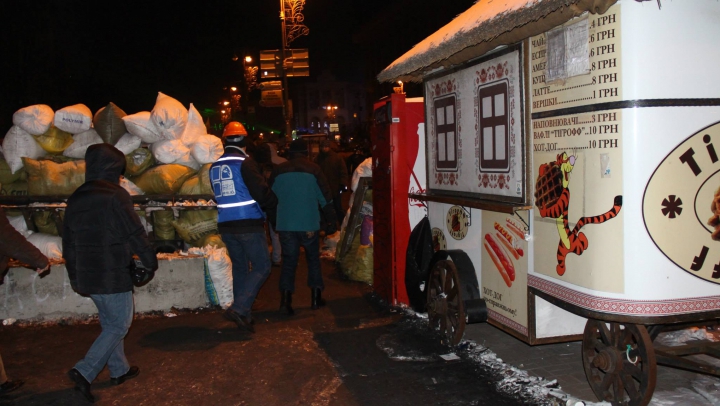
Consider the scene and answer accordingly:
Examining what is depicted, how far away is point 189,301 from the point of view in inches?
258

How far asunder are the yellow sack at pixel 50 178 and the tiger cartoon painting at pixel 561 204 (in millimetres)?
5429

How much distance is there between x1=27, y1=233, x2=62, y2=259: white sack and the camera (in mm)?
6598

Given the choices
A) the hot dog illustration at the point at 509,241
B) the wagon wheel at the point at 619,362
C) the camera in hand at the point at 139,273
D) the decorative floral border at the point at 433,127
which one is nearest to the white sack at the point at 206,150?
the camera in hand at the point at 139,273

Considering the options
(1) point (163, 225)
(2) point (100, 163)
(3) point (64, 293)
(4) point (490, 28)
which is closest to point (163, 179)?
(1) point (163, 225)

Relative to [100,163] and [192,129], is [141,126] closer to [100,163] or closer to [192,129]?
[192,129]

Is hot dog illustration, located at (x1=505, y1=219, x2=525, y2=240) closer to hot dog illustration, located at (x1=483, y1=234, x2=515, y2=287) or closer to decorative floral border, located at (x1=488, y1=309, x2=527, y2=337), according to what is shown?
hot dog illustration, located at (x1=483, y1=234, x2=515, y2=287)

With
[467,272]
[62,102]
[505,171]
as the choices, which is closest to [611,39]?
[505,171]

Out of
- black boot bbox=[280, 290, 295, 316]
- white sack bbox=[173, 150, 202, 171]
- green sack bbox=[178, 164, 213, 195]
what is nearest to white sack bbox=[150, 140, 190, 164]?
white sack bbox=[173, 150, 202, 171]

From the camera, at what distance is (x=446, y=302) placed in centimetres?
510

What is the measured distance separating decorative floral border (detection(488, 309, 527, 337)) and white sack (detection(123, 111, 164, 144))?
4590 mm

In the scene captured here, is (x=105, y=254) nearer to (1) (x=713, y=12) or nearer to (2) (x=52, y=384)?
(2) (x=52, y=384)

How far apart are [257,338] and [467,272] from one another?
2192 mm

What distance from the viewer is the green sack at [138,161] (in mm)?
7098

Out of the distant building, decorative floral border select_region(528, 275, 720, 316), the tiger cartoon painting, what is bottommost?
decorative floral border select_region(528, 275, 720, 316)
